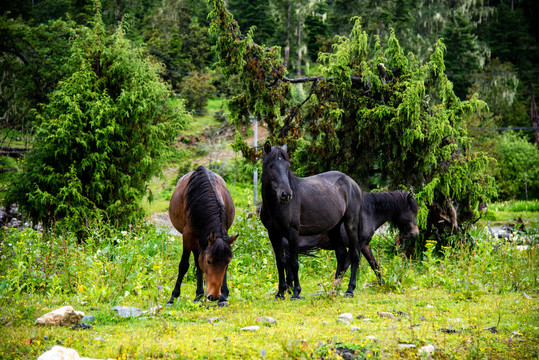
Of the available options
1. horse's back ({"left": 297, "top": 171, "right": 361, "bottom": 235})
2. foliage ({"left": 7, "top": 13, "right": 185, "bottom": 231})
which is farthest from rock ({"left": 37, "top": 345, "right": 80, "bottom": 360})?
foliage ({"left": 7, "top": 13, "right": 185, "bottom": 231})

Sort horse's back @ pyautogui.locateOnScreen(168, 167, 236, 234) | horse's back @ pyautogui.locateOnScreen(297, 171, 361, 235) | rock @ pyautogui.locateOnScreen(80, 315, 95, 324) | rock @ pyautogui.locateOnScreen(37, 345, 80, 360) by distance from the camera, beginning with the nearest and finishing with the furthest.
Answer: rock @ pyautogui.locateOnScreen(37, 345, 80, 360)
rock @ pyautogui.locateOnScreen(80, 315, 95, 324)
horse's back @ pyautogui.locateOnScreen(168, 167, 236, 234)
horse's back @ pyautogui.locateOnScreen(297, 171, 361, 235)

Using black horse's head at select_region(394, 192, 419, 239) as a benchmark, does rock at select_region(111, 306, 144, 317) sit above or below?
below

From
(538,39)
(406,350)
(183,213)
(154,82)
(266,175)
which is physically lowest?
(406,350)

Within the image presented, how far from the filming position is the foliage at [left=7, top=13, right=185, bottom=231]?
38.4 ft

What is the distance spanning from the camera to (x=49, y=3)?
100 feet

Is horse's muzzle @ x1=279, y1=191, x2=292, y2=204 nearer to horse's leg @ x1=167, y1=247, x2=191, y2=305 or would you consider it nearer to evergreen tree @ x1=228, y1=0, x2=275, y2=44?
horse's leg @ x1=167, y1=247, x2=191, y2=305

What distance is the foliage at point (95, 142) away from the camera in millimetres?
11703

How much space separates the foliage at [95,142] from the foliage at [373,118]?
2932 millimetres

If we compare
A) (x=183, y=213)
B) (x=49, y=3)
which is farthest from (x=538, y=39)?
(x=183, y=213)

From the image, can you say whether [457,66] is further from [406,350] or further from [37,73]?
[406,350]

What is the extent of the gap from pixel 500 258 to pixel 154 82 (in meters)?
10.3

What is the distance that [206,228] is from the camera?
6012mm

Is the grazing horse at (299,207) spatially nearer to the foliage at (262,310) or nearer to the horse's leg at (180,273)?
the foliage at (262,310)

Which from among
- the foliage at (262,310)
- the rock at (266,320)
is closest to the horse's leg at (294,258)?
the foliage at (262,310)
